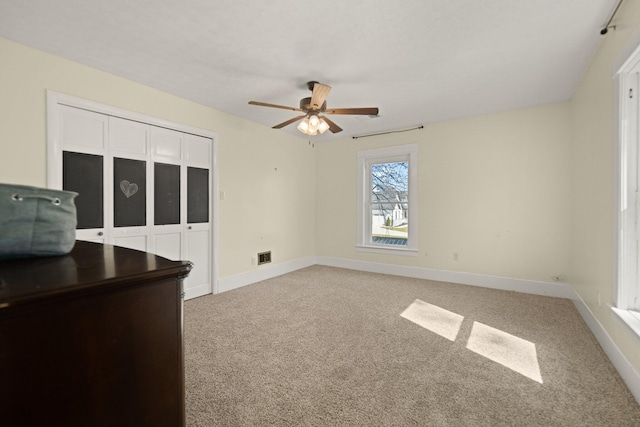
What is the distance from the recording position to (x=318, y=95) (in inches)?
109

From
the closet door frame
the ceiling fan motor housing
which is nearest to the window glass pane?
the ceiling fan motor housing

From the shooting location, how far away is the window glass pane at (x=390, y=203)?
491 centimetres

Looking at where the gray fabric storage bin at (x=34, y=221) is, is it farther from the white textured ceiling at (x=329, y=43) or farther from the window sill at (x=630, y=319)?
the window sill at (x=630, y=319)

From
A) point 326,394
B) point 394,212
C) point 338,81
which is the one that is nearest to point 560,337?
point 326,394

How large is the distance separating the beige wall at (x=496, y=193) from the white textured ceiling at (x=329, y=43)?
0.60m

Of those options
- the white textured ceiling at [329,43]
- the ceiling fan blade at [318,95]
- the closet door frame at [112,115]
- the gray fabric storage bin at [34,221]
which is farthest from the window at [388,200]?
the gray fabric storage bin at [34,221]

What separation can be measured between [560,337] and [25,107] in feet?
16.7

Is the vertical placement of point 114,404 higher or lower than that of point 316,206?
lower

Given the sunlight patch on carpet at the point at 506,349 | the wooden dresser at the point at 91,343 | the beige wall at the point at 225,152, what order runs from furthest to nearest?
the beige wall at the point at 225,152, the sunlight patch on carpet at the point at 506,349, the wooden dresser at the point at 91,343

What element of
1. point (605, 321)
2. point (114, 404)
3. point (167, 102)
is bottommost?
point (605, 321)

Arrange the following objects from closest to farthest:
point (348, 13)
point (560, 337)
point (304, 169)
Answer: point (348, 13), point (560, 337), point (304, 169)

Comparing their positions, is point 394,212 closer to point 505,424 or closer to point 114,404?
point 505,424

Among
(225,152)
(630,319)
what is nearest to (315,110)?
(225,152)

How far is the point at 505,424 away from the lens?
153 centimetres
